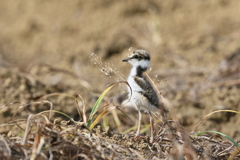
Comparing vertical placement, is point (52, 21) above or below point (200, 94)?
above

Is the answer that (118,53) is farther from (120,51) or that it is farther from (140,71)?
(140,71)

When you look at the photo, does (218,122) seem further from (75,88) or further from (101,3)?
(101,3)

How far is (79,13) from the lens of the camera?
36.6 ft

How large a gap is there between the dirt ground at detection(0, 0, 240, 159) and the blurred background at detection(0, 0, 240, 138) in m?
0.02

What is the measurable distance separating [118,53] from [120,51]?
0.07 meters

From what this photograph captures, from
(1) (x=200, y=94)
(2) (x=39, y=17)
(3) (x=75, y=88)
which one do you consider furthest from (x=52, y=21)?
(1) (x=200, y=94)

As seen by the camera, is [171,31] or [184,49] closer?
[184,49]

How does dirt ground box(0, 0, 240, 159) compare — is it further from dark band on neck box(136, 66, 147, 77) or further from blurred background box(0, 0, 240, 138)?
dark band on neck box(136, 66, 147, 77)

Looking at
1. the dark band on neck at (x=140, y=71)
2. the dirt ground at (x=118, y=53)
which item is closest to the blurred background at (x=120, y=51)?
the dirt ground at (x=118, y=53)

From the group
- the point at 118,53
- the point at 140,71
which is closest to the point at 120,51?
the point at 118,53

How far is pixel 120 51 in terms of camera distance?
899 centimetres

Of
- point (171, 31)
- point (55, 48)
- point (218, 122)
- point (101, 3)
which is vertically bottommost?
point (218, 122)

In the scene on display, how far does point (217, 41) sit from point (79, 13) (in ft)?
14.1

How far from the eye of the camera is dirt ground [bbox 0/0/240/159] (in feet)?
19.3
